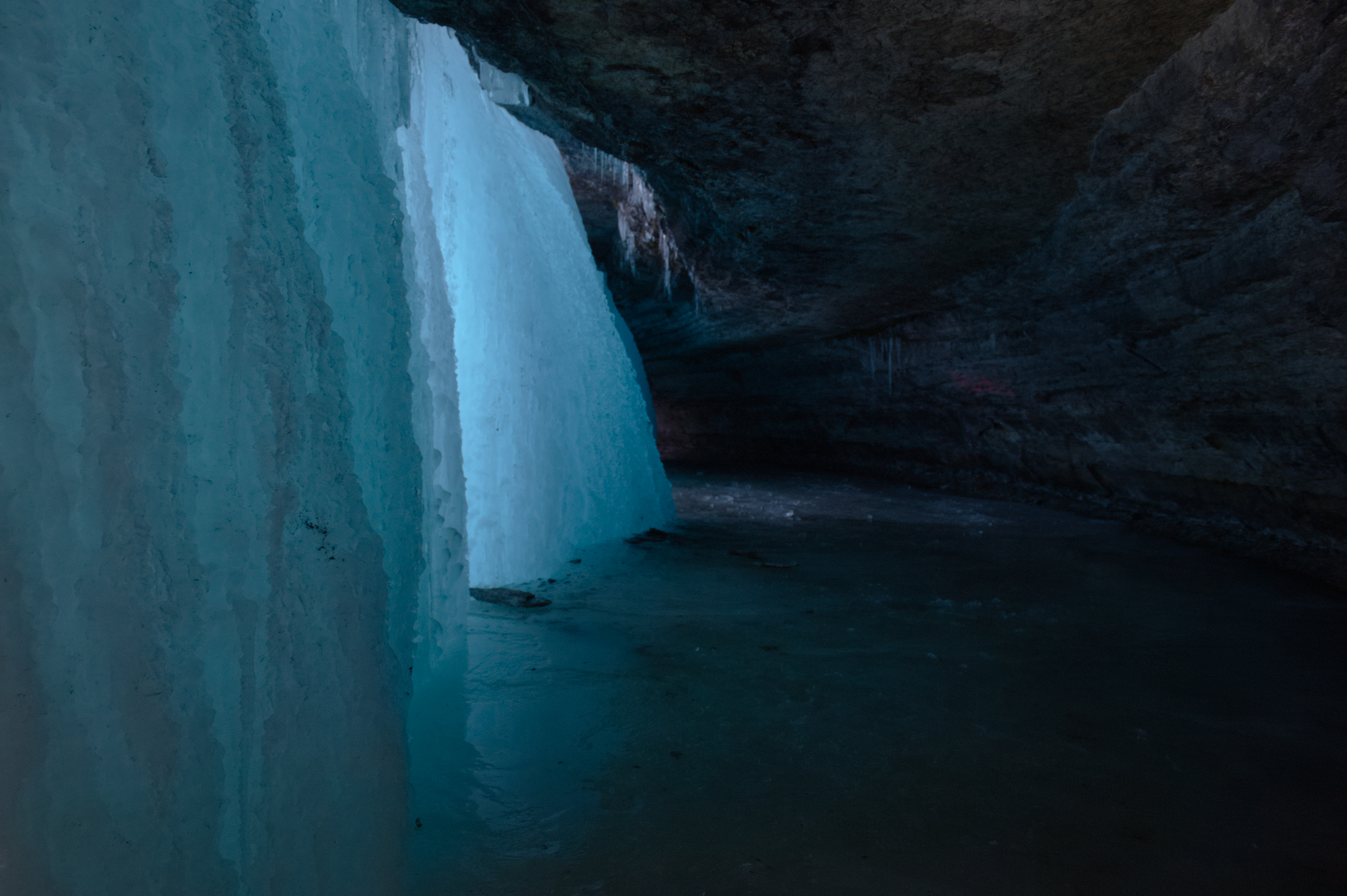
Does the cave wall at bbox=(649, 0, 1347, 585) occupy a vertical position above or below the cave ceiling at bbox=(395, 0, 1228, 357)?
below

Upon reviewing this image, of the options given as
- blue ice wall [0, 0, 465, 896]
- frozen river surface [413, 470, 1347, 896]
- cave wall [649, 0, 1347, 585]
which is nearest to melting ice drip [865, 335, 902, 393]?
cave wall [649, 0, 1347, 585]

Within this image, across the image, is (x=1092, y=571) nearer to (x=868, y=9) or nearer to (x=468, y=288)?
(x=868, y=9)

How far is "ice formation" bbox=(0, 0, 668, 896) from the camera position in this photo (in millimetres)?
1209

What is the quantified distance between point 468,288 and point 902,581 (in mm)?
3452

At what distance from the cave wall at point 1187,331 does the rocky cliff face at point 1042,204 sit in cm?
2

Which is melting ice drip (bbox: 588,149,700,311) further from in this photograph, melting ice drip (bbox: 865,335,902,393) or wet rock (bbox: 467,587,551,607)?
wet rock (bbox: 467,587,551,607)

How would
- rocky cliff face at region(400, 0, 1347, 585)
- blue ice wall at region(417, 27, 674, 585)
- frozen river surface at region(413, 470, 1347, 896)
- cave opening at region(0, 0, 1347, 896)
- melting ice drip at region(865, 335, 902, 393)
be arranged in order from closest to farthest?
cave opening at region(0, 0, 1347, 896) → frozen river surface at region(413, 470, 1347, 896) → rocky cliff face at region(400, 0, 1347, 585) → blue ice wall at region(417, 27, 674, 585) → melting ice drip at region(865, 335, 902, 393)

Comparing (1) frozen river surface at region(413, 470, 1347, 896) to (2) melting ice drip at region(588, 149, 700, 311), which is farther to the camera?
(2) melting ice drip at region(588, 149, 700, 311)

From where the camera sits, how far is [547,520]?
209 inches

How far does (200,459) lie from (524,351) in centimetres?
372

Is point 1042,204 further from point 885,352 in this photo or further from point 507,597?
point 507,597

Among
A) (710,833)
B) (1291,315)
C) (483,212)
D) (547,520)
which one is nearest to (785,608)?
(547,520)

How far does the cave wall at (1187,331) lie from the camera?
11.1ft

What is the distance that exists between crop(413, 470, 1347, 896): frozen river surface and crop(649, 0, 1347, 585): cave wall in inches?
44.1
